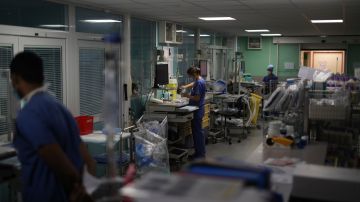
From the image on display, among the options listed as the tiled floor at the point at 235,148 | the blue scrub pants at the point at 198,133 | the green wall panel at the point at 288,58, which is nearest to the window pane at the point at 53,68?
the blue scrub pants at the point at 198,133

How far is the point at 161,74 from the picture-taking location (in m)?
6.59

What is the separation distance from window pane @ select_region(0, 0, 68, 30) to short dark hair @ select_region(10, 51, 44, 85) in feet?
7.45

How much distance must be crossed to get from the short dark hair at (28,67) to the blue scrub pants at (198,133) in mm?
4668

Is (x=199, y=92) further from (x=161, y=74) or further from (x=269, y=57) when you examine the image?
(x=269, y=57)

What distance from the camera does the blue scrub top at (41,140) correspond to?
6.48 ft

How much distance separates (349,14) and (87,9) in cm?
394

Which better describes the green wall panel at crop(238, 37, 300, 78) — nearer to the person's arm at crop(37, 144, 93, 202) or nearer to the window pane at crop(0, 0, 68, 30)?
the window pane at crop(0, 0, 68, 30)

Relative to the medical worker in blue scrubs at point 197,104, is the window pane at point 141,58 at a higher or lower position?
higher

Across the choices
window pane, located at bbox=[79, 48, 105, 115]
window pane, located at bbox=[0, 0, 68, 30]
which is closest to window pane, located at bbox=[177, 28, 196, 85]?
window pane, located at bbox=[79, 48, 105, 115]

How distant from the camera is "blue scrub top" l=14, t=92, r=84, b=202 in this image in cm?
198

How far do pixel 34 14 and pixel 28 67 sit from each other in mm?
2712

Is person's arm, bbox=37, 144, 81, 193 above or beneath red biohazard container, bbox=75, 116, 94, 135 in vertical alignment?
above

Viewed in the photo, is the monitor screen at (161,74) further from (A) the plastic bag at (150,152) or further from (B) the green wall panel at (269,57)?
(B) the green wall panel at (269,57)

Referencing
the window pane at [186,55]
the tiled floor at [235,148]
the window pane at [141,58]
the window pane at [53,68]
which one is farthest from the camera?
the window pane at [186,55]
